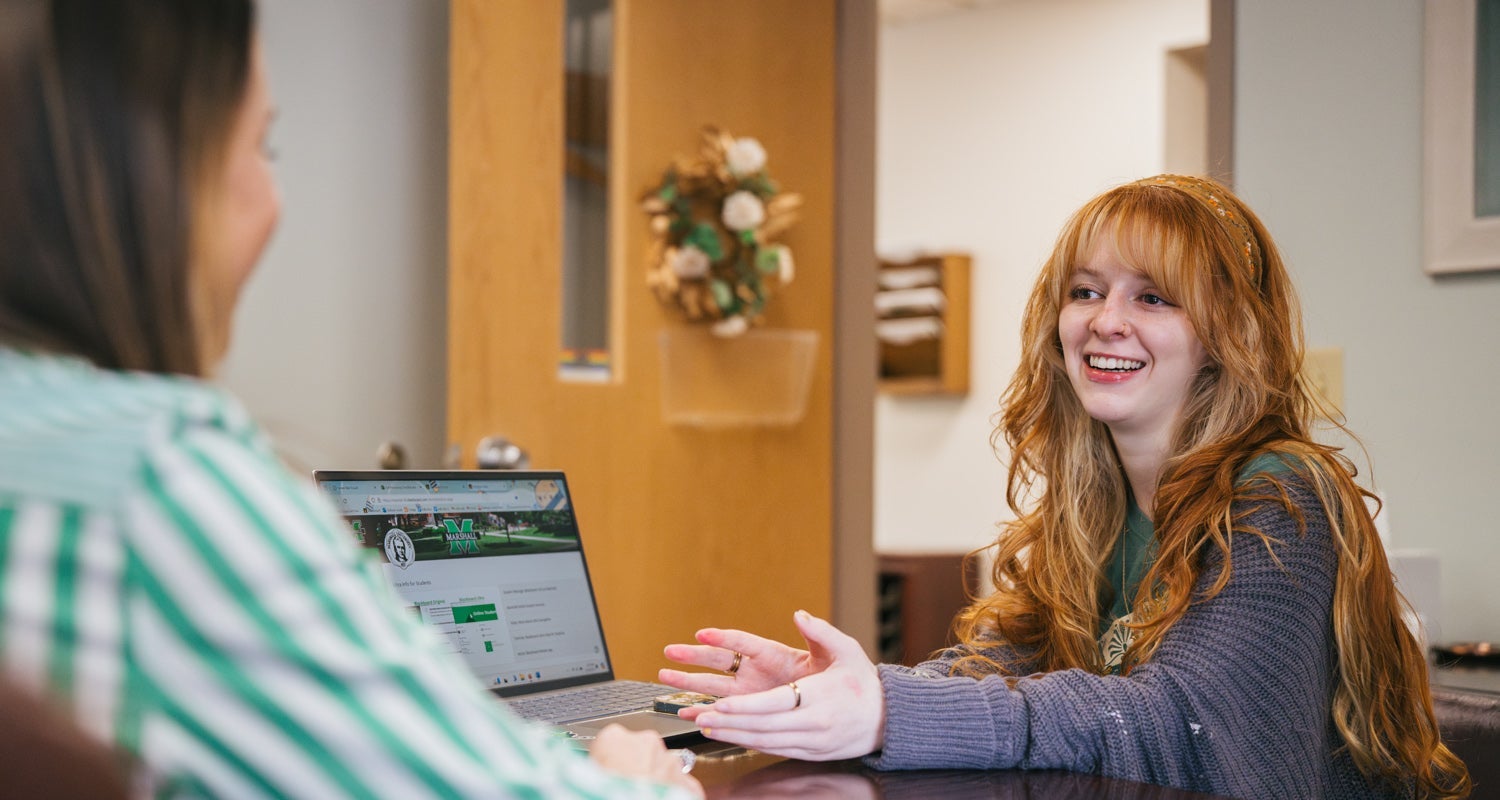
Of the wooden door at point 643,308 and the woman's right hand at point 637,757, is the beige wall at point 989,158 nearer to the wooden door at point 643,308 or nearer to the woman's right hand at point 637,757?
the wooden door at point 643,308

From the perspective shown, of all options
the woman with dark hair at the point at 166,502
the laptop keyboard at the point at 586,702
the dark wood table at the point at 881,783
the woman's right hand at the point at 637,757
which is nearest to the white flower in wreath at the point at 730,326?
the laptop keyboard at the point at 586,702

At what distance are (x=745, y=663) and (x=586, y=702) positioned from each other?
7.0 inches

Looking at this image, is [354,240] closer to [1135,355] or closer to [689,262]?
[689,262]

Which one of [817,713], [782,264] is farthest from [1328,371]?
[817,713]

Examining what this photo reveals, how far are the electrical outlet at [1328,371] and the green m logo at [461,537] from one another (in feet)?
5.22

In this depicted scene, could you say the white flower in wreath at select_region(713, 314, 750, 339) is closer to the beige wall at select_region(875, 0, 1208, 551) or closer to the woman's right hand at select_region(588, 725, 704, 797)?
the beige wall at select_region(875, 0, 1208, 551)

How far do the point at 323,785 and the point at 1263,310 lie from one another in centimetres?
125

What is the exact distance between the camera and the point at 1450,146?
223 centimetres

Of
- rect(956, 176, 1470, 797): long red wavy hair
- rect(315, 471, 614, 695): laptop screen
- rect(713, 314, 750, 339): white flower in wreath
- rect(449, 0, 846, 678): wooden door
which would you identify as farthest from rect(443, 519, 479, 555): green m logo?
rect(713, 314, 750, 339): white flower in wreath

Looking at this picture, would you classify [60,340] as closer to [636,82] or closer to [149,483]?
[149,483]

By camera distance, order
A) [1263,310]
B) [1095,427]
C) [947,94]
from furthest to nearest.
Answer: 1. [947,94]
2. [1095,427]
3. [1263,310]

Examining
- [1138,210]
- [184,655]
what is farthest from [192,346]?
[1138,210]

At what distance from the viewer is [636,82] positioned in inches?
121

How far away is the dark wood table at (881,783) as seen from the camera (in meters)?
1.03
